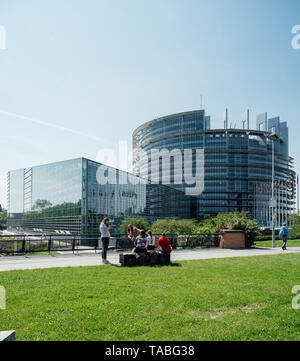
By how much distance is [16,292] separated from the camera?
6715 millimetres

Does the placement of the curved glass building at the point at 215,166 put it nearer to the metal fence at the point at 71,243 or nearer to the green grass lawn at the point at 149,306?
the metal fence at the point at 71,243

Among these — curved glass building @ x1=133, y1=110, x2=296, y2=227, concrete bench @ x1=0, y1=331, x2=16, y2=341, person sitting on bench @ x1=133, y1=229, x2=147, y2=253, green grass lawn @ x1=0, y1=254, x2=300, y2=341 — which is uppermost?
curved glass building @ x1=133, y1=110, x2=296, y2=227

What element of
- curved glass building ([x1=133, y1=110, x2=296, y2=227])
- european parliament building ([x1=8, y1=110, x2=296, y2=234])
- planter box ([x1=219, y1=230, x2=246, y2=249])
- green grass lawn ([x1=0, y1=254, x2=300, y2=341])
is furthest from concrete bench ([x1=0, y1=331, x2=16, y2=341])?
curved glass building ([x1=133, y1=110, x2=296, y2=227])

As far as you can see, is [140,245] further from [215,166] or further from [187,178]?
[215,166]

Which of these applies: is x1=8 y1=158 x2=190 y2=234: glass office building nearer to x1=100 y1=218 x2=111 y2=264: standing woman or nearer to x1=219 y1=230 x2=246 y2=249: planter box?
x1=219 y1=230 x2=246 y2=249: planter box

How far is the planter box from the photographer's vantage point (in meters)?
20.0

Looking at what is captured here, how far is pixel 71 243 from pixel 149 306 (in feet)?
42.2

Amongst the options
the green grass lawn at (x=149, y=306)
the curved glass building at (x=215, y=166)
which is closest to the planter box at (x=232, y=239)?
the green grass lawn at (x=149, y=306)

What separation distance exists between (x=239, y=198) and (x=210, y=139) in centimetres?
2509

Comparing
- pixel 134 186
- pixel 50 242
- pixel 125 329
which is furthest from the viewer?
pixel 134 186

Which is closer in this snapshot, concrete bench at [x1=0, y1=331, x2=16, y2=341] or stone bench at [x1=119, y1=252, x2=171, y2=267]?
concrete bench at [x1=0, y1=331, x2=16, y2=341]

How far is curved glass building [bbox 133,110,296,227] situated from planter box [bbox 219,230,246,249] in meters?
84.6

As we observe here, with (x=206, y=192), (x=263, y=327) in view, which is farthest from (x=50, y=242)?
(x=206, y=192)
